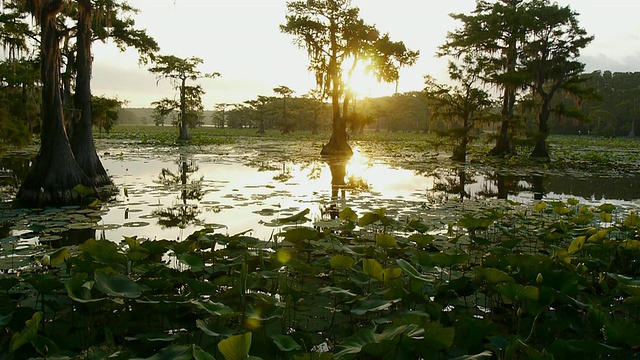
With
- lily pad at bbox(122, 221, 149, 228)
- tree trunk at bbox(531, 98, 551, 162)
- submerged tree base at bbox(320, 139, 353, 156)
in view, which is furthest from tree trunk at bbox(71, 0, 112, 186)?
tree trunk at bbox(531, 98, 551, 162)

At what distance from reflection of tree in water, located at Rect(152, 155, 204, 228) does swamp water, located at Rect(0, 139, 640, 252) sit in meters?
0.02

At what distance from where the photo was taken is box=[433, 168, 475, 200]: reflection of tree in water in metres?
11.0

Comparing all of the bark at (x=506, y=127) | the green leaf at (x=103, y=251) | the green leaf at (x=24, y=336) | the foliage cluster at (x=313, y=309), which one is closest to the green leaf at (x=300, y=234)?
the foliage cluster at (x=313, y=309)

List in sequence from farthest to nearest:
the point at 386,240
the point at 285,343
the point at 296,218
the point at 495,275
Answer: the point at 296,218
the point at 386,240
the point at 495,275
the point at 285,343

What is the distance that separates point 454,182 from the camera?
13016mm

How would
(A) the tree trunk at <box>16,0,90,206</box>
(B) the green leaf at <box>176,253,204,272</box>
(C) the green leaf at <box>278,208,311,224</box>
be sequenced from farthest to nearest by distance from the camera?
(A) the tree trunk at <box>16,0,90,206</box> → (C) the green leaf at <box>278,208,311,224</box> → (B) the green leaf at <box>176,253,204,272</box>

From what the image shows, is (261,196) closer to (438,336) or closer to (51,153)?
(51,153)

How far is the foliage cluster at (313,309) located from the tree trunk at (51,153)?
4.73 m

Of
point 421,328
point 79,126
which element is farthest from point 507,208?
point 79,126

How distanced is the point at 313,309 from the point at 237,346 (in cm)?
160

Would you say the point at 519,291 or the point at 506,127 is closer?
the point at 519,291

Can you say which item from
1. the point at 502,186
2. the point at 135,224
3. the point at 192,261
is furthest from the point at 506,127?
the point at 192,261

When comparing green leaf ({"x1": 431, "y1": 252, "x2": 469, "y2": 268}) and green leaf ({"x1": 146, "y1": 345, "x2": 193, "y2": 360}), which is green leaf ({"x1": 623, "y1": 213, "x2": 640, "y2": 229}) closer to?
green leaf ({"x1": 431, "y1": 252, "x2": 469, "y2": 268})

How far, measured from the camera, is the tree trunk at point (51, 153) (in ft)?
27.2
